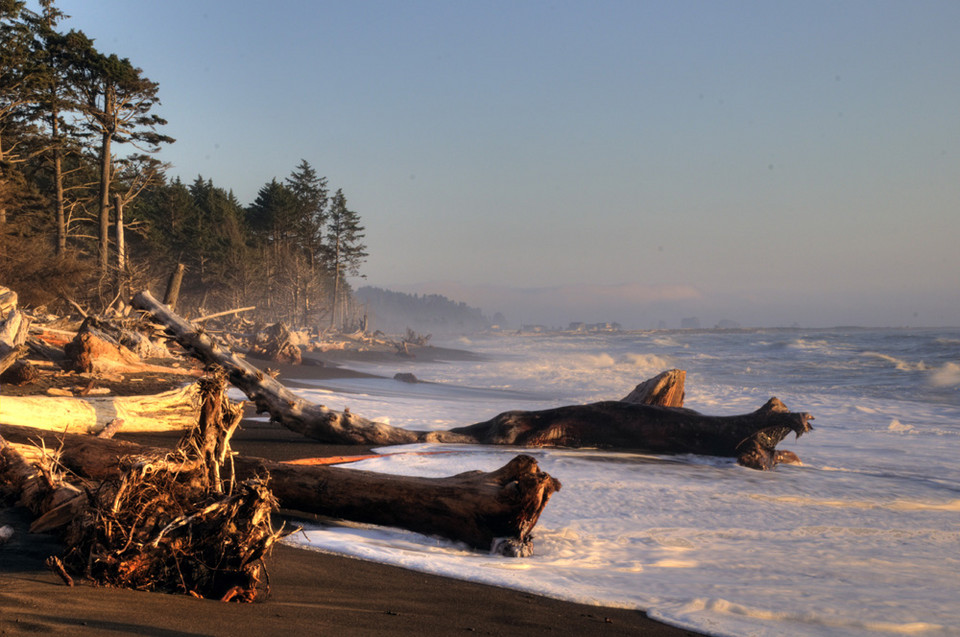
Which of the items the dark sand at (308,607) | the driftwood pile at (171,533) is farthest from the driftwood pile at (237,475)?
the dark sand at (308,607)

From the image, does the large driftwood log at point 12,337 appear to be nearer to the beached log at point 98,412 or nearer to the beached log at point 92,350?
the beached log at point 98,412

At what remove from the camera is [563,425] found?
9867 mm

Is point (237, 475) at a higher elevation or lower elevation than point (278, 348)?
lower

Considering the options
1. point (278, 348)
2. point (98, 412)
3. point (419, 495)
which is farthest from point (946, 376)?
point (98, 412)

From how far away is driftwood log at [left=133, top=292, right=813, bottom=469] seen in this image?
8.90m

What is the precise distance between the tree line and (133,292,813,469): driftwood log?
8.50 m

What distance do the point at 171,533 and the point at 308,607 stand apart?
757mm

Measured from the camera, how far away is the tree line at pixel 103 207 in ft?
65.2

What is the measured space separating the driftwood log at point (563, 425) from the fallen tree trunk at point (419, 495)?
329 centimetres

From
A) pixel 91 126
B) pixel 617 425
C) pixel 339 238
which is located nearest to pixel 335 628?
pixel 617 425

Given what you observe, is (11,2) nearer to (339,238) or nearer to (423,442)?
(423,442)

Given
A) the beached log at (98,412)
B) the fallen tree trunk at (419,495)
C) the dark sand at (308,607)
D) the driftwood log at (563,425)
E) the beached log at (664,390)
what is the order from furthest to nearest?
the beached log at (664,390) → the driftwood log at (563,425) → the beached log at (98,412) → the fallen tree trunk at (419,495) → the dark sand at (308,607)

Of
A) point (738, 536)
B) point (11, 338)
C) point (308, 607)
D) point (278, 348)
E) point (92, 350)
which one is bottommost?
point (738, 536)

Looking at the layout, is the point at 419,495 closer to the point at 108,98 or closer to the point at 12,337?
the point at 12,337
